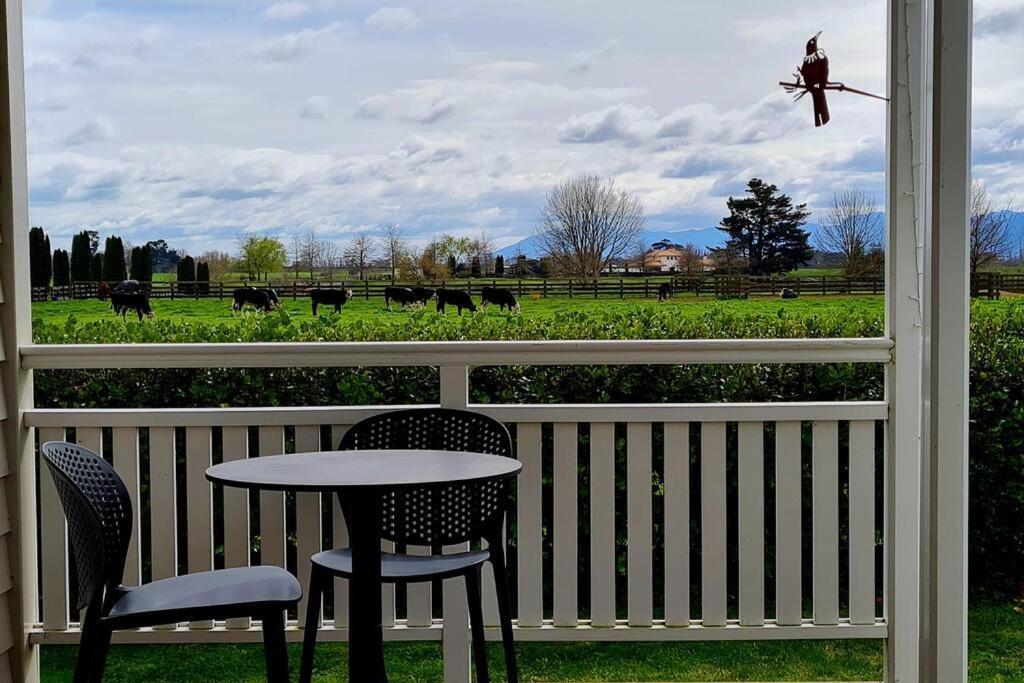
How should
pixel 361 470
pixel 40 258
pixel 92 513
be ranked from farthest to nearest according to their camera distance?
1. pixel 40 258
2. pixel 361 470
3. pixel 92 513

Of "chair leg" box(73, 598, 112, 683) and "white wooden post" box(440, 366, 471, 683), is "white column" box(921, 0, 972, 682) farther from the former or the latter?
"chair leg" box(73, 598, 112, 683)

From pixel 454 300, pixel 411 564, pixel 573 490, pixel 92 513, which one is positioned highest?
pixel 454 300

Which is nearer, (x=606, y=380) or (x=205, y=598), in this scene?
(x=205, y=598)

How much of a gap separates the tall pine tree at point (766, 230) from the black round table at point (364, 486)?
1.40 m

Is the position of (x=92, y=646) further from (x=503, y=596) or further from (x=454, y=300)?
(x=454, y=300)

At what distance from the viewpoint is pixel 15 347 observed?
303 cm

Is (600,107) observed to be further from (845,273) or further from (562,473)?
(562,473)

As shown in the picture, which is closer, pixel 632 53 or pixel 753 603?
pixel 753 603

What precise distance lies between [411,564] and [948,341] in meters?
1.49

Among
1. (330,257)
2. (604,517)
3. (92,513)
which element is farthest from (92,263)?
(604,517)

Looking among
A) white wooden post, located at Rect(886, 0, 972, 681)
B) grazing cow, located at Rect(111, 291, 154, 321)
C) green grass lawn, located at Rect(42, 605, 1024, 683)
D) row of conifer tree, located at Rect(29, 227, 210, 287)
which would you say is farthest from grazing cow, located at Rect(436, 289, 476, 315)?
white wooden post, located at Rect(886, 0, 972, 681)

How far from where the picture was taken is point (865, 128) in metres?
3.51

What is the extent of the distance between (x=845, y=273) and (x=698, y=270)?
487mm

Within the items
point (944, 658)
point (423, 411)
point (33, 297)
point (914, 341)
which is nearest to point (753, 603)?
point (944, 658)
